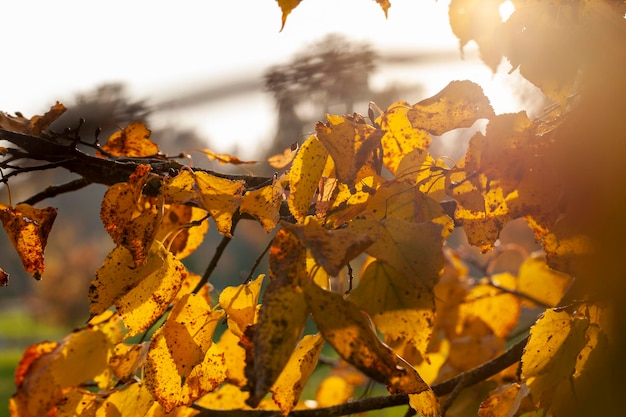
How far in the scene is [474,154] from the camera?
52 centimetres

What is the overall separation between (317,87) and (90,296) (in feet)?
2.22

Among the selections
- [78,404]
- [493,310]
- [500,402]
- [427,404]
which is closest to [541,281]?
[493,310]

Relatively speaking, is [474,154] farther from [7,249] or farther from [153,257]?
[7,249]

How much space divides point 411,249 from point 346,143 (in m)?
0.12

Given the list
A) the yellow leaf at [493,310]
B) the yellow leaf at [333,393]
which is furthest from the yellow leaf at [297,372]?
the yellow leaf at [493,310]

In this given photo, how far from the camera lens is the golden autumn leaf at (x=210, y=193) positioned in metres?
0.51

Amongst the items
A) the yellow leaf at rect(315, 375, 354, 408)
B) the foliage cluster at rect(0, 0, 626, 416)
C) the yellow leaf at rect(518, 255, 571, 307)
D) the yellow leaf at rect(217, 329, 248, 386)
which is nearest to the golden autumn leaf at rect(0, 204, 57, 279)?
the foliage cluster at rect(0, 0, 626, 416)

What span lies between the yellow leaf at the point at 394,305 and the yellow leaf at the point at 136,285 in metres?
0.18

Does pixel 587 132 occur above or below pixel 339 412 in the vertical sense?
above

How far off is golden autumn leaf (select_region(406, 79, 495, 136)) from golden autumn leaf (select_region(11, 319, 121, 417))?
14.1 inches

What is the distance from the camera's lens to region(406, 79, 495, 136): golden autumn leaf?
53cm

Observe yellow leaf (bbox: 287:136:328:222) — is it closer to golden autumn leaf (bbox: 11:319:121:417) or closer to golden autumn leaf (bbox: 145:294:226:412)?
golden autumn leaf (bbox: 145:294:226:412)

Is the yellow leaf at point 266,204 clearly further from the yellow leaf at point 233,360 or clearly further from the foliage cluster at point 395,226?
the yellow leaf at point 233,360

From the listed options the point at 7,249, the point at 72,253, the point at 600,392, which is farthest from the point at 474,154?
the point at 7,249
